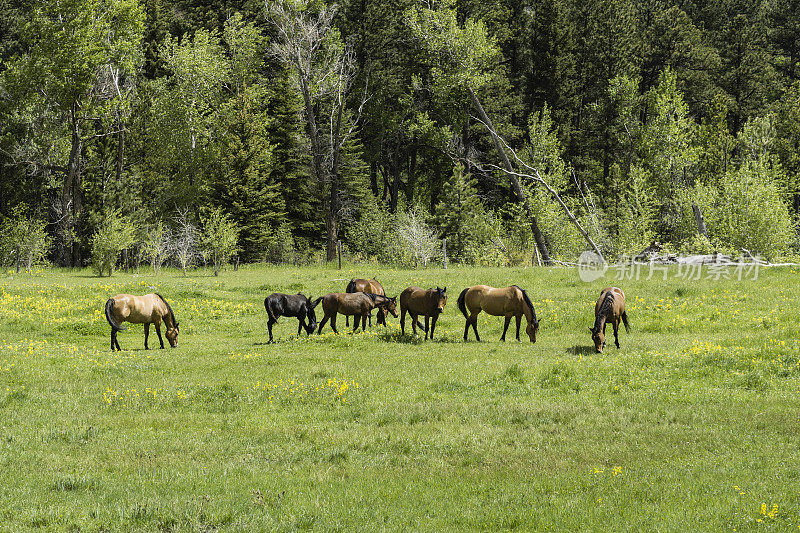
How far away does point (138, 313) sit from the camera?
2041 cm

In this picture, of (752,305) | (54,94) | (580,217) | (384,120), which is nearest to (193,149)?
(54,94)

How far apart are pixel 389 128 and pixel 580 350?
5465 cm

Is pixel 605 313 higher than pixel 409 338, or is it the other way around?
pixel 605 313

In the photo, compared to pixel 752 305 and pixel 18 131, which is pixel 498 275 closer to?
pixel 752 305

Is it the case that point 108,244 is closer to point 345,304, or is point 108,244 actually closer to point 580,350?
point 345,304

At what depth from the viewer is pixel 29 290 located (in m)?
27.2

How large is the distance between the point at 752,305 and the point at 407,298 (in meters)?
12.9

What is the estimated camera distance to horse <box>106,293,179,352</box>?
1989 centimetres

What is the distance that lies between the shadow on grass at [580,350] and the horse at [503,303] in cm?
163

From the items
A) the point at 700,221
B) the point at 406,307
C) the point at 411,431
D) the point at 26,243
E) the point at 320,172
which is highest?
the point at 320,172

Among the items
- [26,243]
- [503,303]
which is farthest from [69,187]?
[503,303]

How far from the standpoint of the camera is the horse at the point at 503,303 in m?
19.3

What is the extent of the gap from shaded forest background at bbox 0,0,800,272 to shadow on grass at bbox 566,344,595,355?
76.8 feet

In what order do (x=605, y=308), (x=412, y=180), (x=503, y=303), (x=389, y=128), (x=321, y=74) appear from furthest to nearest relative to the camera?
(x=412, y=180) < (x=389, y=128) < (x=321, y=74) < (x=503, y=303) < (x=605, y=308)
